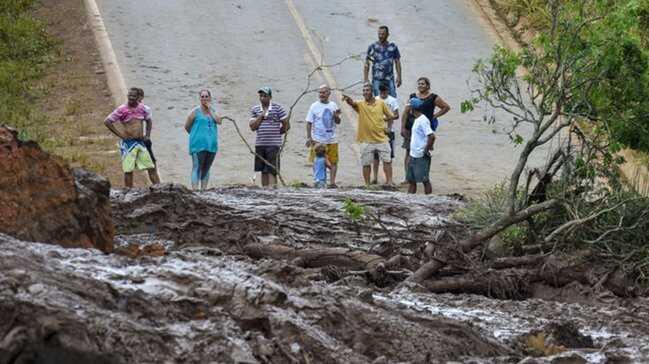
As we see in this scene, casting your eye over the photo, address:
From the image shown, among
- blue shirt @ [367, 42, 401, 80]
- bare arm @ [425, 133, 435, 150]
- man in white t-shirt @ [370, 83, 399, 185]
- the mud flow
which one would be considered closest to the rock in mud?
the mud flow

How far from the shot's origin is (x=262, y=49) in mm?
28469

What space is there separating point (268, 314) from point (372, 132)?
1191 centimetres

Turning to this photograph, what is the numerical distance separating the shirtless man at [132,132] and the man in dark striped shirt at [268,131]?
1.46 m

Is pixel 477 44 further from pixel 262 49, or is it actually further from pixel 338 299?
pixel 338 299

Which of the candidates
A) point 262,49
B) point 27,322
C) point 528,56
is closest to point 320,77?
point 262,49

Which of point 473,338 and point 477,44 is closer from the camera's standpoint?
point 473,338

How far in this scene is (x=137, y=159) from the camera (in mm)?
19281

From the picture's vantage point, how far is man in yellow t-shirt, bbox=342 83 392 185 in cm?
2105

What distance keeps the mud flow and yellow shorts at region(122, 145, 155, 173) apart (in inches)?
207

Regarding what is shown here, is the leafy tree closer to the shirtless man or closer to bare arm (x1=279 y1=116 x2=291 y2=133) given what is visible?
bare arm (x1=279 y1=116 x2=291 y2=133)

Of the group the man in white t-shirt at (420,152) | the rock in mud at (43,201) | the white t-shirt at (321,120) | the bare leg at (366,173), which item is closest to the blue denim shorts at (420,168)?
the man in white t-shirt at (420,152)

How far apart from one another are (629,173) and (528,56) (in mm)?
7124

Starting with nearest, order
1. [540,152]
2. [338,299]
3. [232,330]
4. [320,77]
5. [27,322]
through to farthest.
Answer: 1. [27,322]
2. [232,330]
3. [338,299]
4. [540,152]
5. [320,77]

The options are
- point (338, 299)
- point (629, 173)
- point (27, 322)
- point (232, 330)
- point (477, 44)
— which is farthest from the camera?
point (477, 44)
